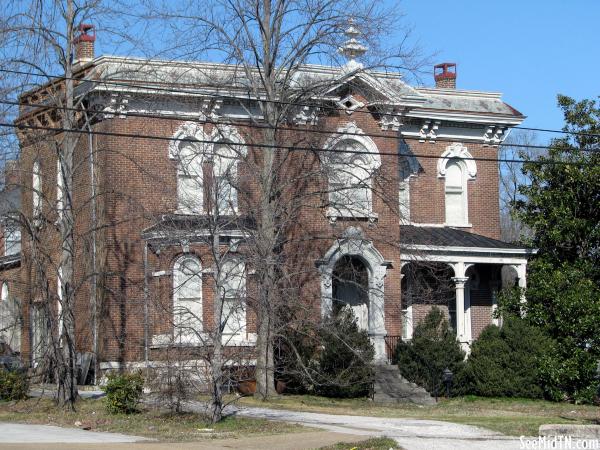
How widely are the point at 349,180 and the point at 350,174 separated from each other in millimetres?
1255

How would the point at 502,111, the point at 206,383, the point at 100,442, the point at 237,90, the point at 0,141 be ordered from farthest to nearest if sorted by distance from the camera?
the point at 502,111, the point at 237,90, the point at 0,141, the point at 206,383, the point at 100,442

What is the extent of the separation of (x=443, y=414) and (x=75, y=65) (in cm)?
1528

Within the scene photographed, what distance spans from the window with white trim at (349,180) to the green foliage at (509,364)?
18.0ft

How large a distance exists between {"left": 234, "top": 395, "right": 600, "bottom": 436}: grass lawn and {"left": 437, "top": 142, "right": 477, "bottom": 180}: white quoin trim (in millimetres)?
8643

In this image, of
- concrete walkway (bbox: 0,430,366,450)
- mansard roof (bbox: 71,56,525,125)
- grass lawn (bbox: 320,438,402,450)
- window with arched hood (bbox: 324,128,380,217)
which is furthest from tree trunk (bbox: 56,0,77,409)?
grass lawn (bbox: 320,438,402,450)

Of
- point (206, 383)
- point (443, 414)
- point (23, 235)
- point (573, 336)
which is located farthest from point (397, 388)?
Answer: point (23, 235)

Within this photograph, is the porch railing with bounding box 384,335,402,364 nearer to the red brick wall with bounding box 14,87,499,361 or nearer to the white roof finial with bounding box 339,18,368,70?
the red brick wall with bounding box 14,87,499,361

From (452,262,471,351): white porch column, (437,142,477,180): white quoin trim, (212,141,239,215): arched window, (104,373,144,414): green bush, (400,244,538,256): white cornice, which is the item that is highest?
(437,142,477,180): white quoin trim

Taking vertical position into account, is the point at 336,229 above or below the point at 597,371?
above

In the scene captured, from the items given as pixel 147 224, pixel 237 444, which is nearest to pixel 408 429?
pixel 237 444

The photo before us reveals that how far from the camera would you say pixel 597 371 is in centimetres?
3294

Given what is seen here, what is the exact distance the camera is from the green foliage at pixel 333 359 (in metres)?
27.8

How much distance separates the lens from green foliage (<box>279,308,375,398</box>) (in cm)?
2780

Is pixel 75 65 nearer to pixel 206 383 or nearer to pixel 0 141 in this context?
pixel 0 141
